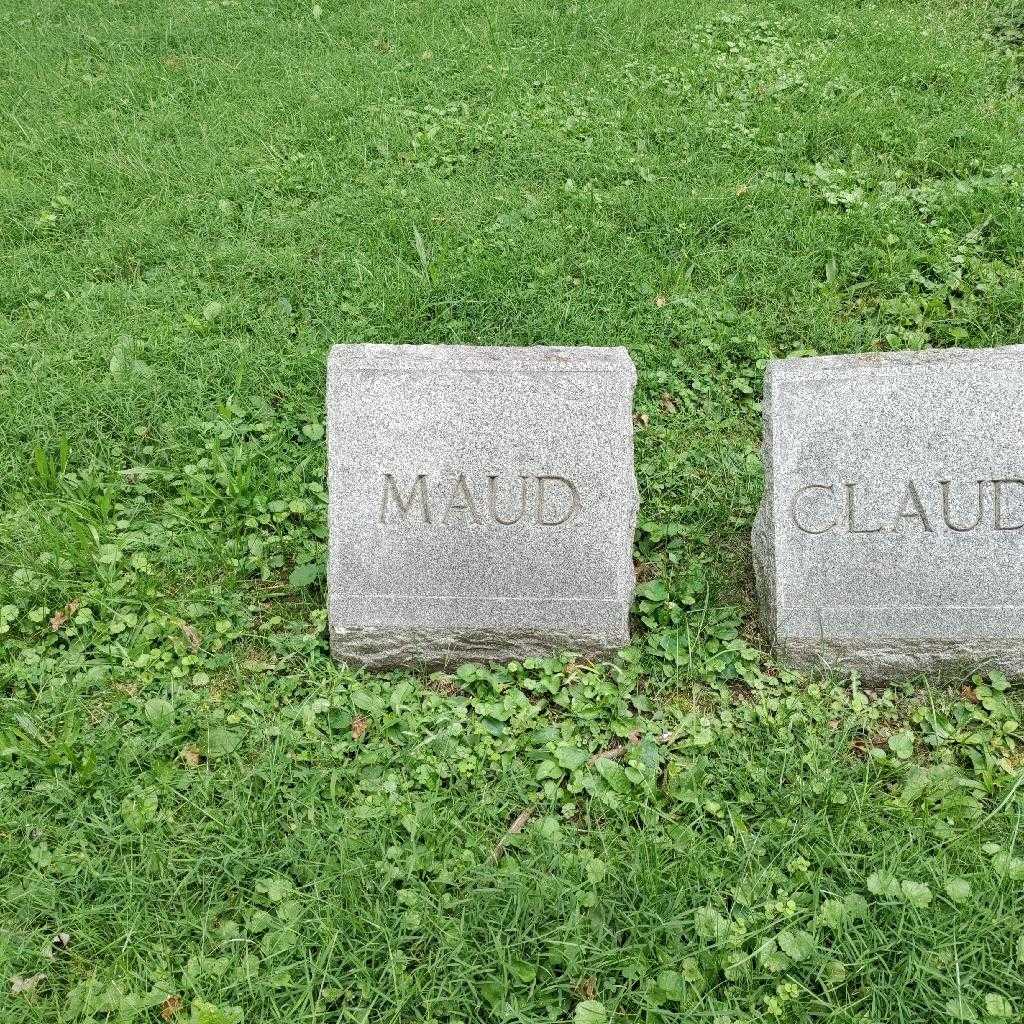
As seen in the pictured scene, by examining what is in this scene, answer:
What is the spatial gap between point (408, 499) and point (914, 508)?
1.45m

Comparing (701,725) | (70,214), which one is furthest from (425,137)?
(701,725)

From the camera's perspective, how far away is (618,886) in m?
2.25

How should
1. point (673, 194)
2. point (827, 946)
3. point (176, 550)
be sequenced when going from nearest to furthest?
point (827, 946)
point (176, 550)
point (673, 194)

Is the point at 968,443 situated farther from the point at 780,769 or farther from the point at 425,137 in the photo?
the point at 425,137

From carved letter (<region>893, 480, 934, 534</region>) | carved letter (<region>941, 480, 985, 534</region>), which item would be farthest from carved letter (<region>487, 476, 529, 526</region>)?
carved letter (<region>941, 480, 985, 534</region>)

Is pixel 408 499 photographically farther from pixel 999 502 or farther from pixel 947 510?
pixel 999 502

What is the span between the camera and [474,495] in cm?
277

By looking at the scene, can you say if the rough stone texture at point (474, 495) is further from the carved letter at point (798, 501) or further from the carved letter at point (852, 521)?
the carved letter at point (852, 521)

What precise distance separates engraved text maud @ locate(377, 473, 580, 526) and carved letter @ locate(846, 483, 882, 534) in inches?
30.2

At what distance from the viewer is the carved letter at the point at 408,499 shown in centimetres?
277

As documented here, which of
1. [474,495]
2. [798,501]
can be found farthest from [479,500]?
[798,501]

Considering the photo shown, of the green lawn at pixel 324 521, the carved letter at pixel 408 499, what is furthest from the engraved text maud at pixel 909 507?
the carved letter at pixel 408 499

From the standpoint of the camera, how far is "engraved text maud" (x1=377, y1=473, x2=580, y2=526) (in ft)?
9.04

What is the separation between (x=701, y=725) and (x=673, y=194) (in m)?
2.75
